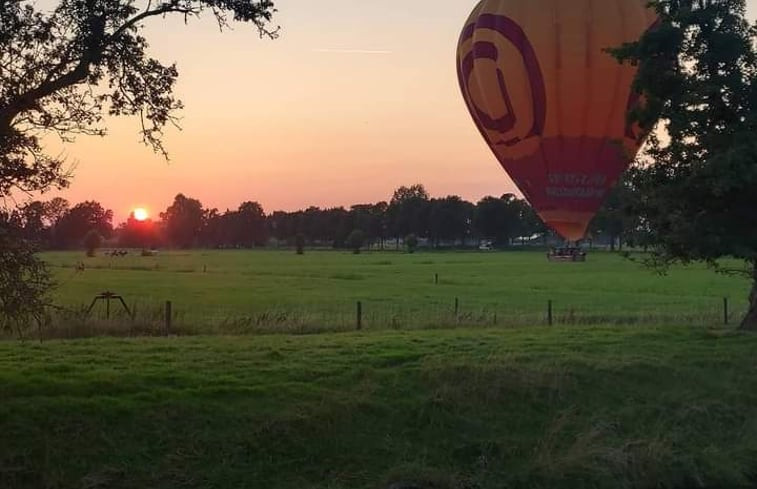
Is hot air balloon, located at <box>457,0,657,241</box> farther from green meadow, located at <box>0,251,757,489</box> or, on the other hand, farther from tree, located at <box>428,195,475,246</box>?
tree, located at <box>428,195,475,246</box>

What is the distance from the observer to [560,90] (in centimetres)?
2952

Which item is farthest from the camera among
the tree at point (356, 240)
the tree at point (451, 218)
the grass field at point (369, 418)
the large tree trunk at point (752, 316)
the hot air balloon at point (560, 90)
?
the tree at point (451, 218)

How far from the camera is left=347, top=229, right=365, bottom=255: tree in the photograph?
607 feet

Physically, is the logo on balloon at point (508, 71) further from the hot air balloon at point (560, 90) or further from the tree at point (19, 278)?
the tree at point (19, 278)

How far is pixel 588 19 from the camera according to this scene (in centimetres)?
2930

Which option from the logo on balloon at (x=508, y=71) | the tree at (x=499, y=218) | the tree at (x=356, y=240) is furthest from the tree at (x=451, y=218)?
the logo on balloon at (x=508, y=71)

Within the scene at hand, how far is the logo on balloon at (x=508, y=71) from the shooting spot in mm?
29578

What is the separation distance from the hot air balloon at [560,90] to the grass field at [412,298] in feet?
12.5

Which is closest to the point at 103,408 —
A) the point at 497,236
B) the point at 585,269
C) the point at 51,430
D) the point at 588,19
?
the point at 51,430

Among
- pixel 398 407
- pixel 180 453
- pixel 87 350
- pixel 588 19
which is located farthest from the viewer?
pixel 588 19

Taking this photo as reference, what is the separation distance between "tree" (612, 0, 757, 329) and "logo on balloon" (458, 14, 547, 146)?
8.66 m

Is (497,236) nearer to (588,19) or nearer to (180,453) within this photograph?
(588,19)

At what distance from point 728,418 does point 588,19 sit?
18625 millimetres

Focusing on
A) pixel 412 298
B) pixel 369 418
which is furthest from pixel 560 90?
pixel 412 298
